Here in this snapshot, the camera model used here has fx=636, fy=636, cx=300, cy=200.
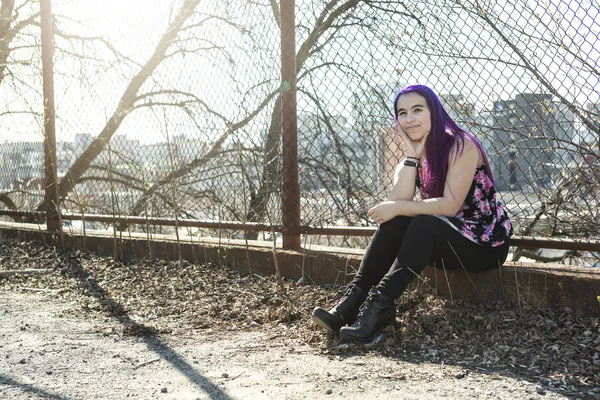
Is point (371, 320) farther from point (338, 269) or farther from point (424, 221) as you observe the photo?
point (338, 269)

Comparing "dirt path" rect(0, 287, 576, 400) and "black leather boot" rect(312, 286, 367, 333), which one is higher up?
"black leather boot" rect(312, 286, 367, 333)

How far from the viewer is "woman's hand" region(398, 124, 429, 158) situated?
348 centimetres

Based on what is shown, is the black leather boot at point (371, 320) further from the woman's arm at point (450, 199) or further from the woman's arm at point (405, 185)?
the woman's arm at point (405, 185)

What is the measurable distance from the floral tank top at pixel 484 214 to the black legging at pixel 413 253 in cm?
6

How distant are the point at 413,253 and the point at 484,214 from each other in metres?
0.55

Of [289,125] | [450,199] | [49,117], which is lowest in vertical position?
[450,199]

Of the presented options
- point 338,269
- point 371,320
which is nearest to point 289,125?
point 338,269

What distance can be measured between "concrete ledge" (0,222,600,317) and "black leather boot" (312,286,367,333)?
0.50 metres

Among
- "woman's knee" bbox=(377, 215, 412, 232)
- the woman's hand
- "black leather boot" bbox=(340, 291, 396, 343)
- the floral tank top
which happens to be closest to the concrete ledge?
the floral tank top

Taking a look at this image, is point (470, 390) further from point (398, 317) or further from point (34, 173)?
point (34, 173)

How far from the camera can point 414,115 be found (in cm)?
342

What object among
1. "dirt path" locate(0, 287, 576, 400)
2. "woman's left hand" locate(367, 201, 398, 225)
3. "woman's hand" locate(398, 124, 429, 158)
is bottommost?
"dirt path" locate(0, 287, 576, 400)

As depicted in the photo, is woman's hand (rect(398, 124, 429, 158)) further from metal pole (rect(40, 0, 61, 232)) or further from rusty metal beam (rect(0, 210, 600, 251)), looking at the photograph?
metal pole (rect(40, 0, 61, 232))

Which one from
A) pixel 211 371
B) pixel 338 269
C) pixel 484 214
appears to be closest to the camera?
pixel 211 371
